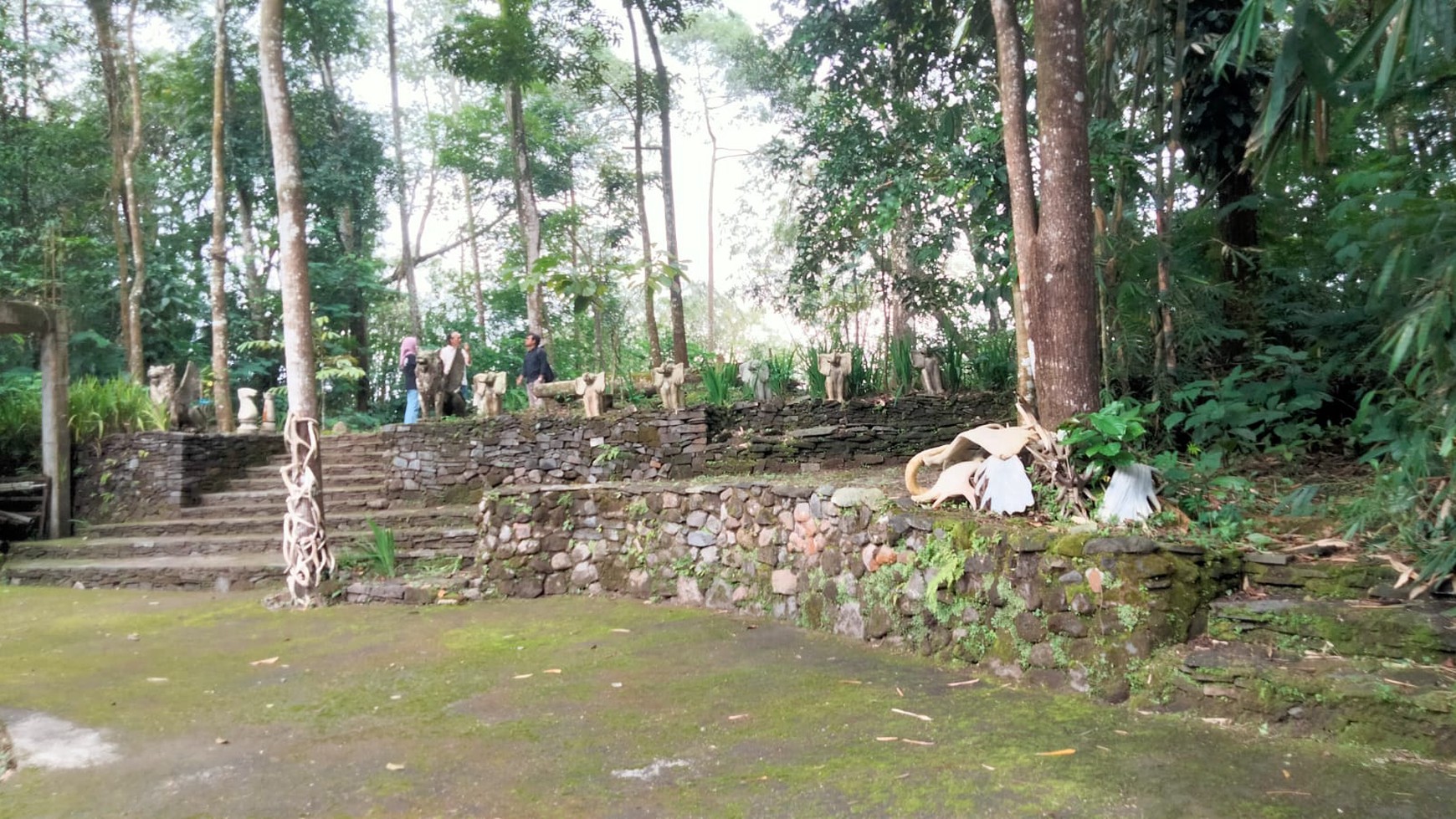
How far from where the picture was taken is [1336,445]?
198 inches

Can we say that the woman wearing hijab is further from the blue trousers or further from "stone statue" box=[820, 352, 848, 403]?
"stone statue" box=[820, 352, 848, 403]

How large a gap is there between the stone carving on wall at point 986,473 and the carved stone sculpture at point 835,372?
11.6 feet

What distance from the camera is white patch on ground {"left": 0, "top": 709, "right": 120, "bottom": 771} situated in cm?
319

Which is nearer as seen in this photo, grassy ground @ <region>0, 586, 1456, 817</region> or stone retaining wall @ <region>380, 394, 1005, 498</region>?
grassy ground @ <region>0, 586, 1456, 817</region>

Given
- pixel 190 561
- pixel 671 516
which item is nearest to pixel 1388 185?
pixel 671 516

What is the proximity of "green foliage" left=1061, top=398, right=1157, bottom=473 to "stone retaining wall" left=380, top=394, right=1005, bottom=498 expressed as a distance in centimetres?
383

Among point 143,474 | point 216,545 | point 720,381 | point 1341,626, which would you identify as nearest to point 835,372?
point 720,381

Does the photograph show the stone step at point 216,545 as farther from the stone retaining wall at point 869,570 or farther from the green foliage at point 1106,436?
the green foliage at point 1106,436

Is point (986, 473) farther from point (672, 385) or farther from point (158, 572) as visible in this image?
point (158, 572)

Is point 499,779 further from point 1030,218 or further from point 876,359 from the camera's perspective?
point 876,359

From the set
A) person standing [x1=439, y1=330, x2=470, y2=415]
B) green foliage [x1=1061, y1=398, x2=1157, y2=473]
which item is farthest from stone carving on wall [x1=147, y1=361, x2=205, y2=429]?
green foliage [x1=1061, y1=398, x2=1157, y2=473]

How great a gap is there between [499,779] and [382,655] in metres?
2.14

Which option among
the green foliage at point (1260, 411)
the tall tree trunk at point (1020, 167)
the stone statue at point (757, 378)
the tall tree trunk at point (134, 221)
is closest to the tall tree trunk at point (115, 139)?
the tall tree trunk at point (134, 221)

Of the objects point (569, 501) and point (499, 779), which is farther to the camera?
point (569, 501)
